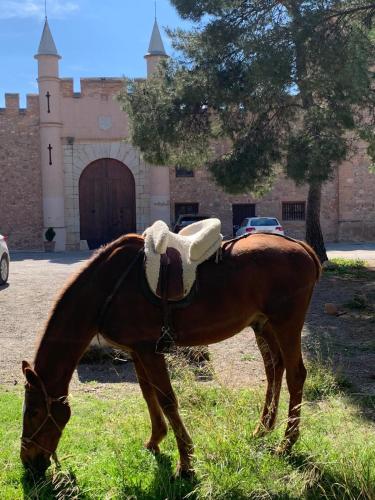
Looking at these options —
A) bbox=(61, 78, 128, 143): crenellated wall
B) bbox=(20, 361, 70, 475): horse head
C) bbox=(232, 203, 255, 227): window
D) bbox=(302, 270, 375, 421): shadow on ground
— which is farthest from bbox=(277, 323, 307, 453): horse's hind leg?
bbox=(232, 203, 255, 227): window

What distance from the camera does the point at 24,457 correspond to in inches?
142

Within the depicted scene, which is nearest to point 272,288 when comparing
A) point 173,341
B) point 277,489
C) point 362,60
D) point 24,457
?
point 173,341

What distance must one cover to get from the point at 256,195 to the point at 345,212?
48.5ft

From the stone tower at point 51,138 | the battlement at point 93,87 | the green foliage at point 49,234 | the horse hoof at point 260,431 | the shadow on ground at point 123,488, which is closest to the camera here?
the shadow on ground at point 123,488

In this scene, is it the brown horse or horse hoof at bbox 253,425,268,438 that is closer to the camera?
the brown horse

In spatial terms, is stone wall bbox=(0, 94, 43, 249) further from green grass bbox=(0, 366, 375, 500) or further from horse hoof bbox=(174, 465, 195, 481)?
horse hoof bbox=(174, 465, 195, 481)

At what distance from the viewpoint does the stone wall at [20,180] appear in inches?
1042

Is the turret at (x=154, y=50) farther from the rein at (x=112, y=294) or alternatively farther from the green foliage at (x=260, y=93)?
the rein at (x=112, y=294)

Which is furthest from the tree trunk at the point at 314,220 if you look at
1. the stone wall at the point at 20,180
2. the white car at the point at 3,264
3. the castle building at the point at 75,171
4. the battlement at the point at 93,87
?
the stone wall at the point at 20,180

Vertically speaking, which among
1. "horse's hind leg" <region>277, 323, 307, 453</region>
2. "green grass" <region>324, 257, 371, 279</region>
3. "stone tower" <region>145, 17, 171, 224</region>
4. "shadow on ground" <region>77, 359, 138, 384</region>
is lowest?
"shadow on ground" <region>77, 359, 138, 384</region>

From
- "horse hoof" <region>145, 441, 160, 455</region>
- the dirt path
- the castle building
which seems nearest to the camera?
"horse hoof" <region>145, 441, 160, 455</region>

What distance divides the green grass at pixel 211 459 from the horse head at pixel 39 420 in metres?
0.20

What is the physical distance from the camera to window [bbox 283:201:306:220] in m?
28.4

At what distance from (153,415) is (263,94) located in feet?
30.2
